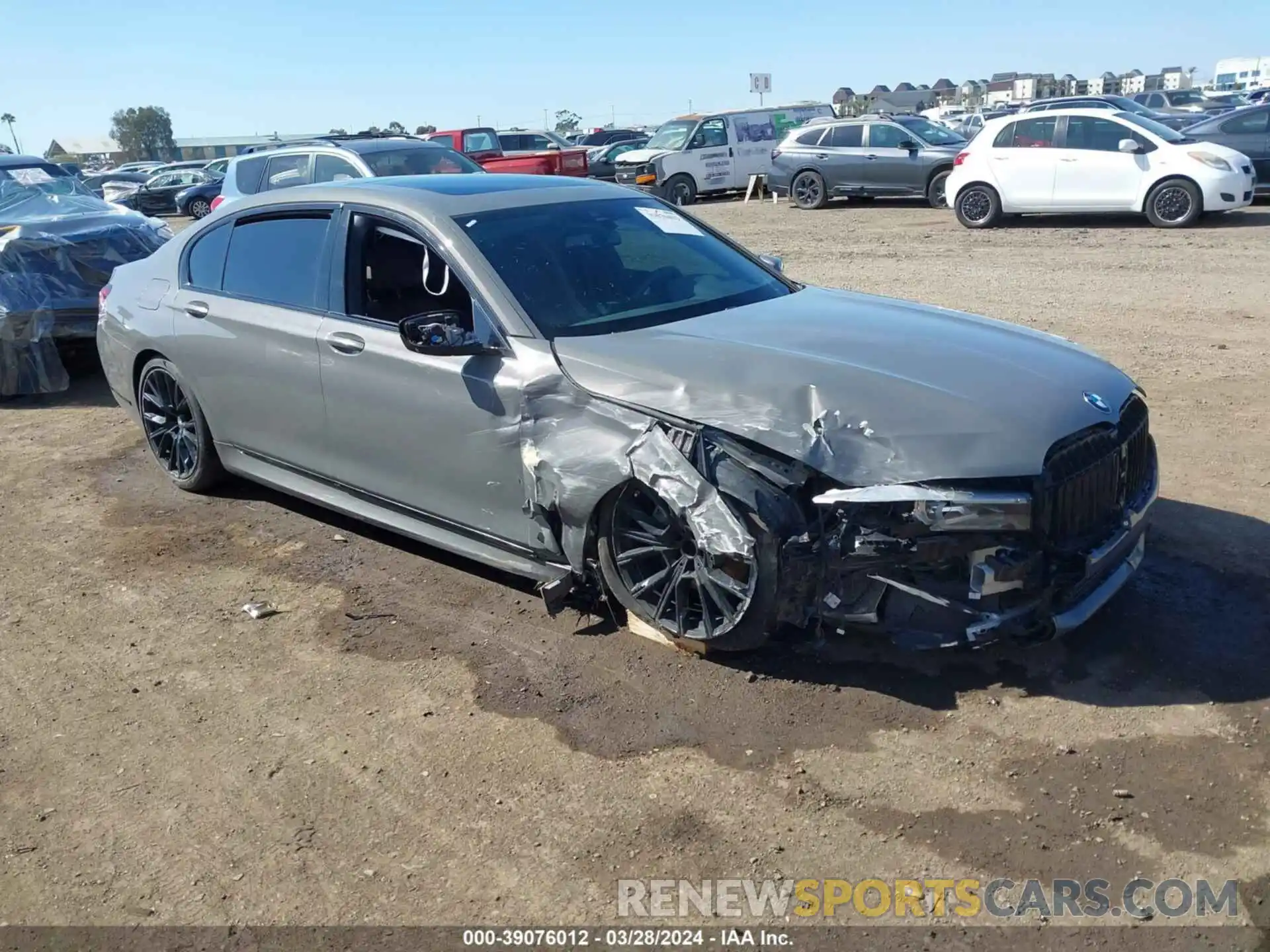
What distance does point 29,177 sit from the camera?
1071cm

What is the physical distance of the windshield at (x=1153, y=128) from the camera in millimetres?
14883

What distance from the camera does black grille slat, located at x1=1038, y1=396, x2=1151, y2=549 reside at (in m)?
3.56

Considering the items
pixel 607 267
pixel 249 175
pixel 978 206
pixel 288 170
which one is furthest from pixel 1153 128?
pixel 607 267

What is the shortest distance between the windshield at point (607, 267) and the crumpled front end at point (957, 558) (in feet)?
4.28

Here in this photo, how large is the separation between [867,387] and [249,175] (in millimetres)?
11064

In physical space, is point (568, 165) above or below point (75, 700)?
above

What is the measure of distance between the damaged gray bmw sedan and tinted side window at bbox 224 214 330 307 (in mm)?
15

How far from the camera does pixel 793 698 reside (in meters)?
3.78

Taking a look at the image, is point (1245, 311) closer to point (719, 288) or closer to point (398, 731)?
point (719, 288)

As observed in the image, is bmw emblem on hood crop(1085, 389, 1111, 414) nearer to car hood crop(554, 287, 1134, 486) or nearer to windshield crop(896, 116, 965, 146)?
car hood crop(554, 287, 1134, 486)

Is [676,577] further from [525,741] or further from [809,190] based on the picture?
[809,190]

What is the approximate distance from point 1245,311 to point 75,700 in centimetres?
937

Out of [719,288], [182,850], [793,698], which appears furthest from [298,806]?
[719,288]

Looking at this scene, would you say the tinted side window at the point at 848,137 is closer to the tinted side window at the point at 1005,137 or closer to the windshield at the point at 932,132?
the windshield at the point at 932,132
